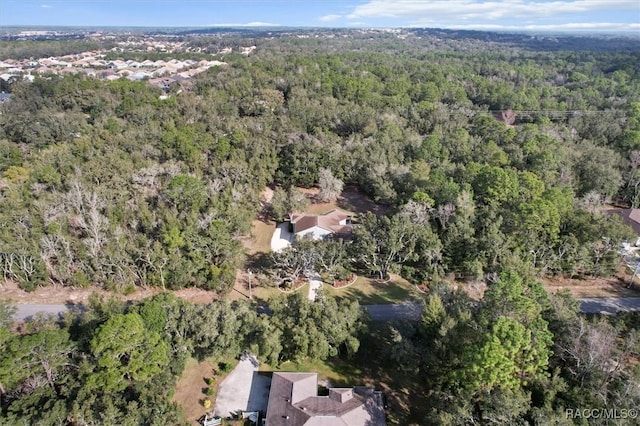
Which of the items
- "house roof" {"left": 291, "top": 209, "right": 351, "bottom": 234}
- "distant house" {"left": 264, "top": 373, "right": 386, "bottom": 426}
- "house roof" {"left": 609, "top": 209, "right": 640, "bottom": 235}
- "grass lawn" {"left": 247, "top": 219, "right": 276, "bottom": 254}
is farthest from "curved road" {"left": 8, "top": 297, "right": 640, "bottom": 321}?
"grass lawn" {"left": 247, "top": 219, "right": 276, "bottom": 254}

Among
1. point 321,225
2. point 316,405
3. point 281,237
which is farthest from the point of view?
point 281,237

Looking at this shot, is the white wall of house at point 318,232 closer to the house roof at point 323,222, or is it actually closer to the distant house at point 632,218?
the house roof at point 323,222

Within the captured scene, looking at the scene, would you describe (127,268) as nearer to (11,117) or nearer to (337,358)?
(337,358)

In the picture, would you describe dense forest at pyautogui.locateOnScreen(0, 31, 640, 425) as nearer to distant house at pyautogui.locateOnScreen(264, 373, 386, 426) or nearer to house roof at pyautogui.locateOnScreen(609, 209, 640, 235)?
distant house at pyautogui.locateOnScreen(264, 373, 386, 426)

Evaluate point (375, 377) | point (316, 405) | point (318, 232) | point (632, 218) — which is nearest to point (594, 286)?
point (632, 218)

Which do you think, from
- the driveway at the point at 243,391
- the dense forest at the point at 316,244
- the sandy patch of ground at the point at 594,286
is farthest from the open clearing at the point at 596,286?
the driveway at the point at 243,391

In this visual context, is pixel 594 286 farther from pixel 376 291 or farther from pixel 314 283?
pixel 314 283
